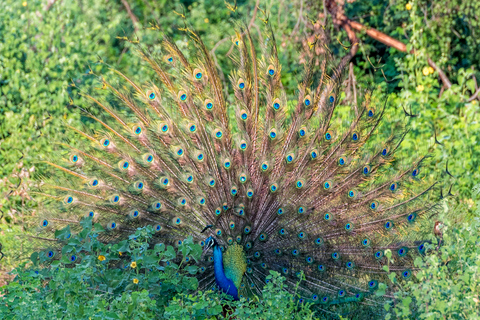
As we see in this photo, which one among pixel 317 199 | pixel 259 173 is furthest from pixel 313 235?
pixel 259 173

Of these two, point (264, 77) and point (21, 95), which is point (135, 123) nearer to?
point (264, 77)

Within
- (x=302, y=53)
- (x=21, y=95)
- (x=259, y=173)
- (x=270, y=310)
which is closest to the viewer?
(x=270, y=310)

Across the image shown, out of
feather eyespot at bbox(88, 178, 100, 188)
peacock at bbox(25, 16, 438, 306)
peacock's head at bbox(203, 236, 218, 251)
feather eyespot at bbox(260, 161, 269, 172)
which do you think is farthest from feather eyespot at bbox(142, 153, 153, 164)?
feather eyespot at bbox(260, 161, 269, 172)

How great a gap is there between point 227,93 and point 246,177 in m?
2.40

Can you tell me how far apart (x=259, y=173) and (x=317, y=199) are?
0.50 metres

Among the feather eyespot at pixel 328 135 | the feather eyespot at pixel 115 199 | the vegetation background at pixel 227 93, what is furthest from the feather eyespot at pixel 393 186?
the feather eyespot at pixel 115 199

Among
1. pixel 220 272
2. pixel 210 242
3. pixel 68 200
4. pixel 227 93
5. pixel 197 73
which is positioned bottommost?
pixel 68 200

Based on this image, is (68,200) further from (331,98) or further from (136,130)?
(331,98)

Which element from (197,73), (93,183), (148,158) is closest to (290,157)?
(197,73)

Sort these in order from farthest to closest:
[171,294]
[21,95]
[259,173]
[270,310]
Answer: [21,95], [259,173], [171,294], [270,310]

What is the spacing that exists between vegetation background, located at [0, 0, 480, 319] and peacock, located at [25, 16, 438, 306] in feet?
0.97

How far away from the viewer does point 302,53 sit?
801 centimetres

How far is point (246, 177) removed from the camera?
15.7 ft

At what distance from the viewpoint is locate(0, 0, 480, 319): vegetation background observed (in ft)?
12.0
